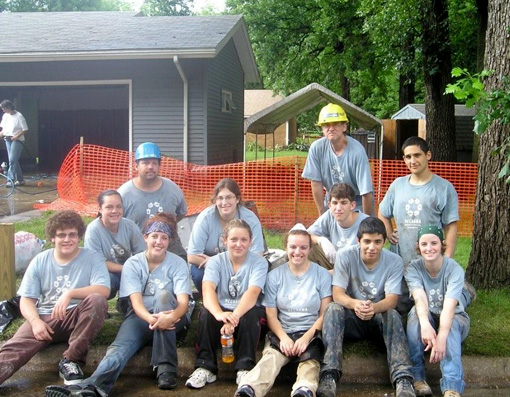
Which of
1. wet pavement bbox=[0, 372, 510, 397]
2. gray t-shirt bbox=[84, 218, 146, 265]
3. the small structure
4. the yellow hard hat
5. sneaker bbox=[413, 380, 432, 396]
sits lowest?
wet pavement bbox=[0, 372, 510, 397]

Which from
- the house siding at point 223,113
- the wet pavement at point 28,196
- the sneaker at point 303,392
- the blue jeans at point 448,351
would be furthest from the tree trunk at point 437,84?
the sneaker at point 303,392

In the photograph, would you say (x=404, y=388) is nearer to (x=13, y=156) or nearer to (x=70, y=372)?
(x=70, y=372)

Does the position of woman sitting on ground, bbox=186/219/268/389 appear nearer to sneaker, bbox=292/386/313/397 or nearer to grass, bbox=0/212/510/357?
grass, bbox=0/212/510/357

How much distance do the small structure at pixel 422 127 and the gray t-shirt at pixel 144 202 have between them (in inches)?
681

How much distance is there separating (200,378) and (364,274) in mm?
1439

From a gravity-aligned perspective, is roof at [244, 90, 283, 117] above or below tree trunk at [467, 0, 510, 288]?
above

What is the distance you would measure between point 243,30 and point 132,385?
14010mm

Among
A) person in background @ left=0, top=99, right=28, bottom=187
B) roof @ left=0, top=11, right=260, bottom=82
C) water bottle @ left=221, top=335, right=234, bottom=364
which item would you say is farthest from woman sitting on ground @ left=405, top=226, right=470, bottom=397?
person in background @ left=0, top=99, right=28, bottom=187

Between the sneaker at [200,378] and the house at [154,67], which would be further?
the house at [154,67]

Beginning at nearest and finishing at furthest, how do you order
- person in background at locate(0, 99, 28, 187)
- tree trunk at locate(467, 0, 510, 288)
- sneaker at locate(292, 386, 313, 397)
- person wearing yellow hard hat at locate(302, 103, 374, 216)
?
sneaker at locate(292, 386, 313, 397) < person wearing yellow hard hat at locate(302, 103, 374, 216) < tree trunk at locate(467, 0, 510, 288) < person in background at locate(0, 99, 28, 187)

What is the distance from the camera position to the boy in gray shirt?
4207 mm

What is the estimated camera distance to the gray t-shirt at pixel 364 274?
457cm

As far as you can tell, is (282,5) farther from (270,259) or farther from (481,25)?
(270,259)

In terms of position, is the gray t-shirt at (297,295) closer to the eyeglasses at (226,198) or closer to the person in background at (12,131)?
the eyeglasses at (226,198)
